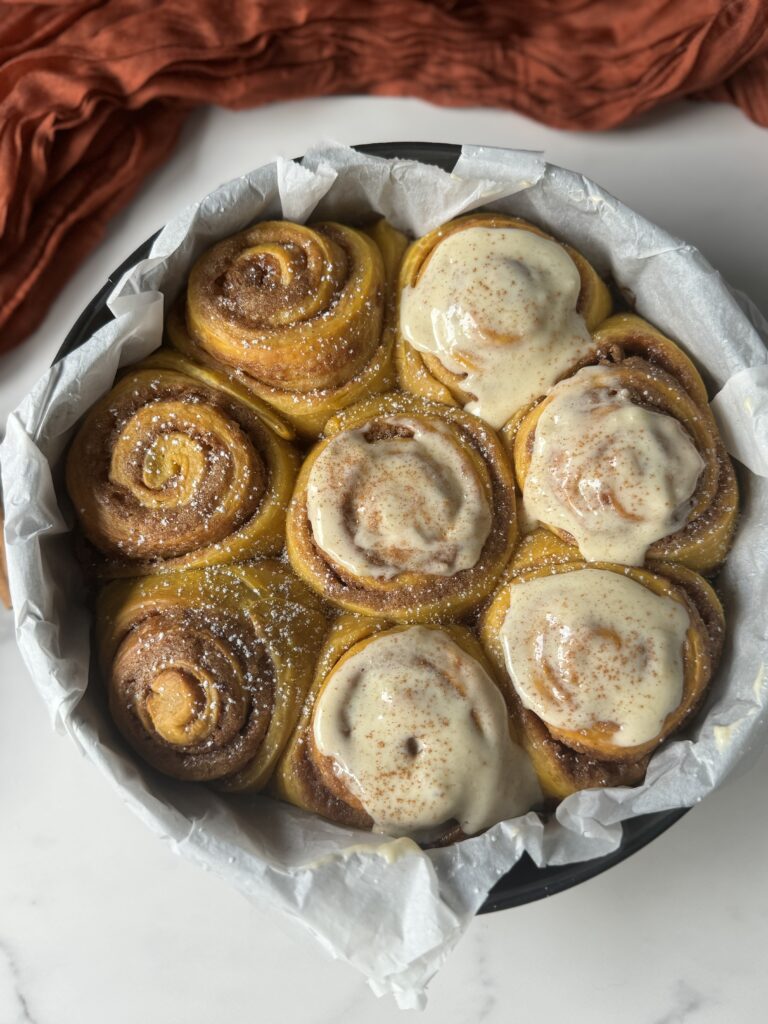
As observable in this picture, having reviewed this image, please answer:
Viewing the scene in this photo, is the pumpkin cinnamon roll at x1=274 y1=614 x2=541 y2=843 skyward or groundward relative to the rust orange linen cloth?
groundward

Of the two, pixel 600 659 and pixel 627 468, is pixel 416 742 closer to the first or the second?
pixel 600 659

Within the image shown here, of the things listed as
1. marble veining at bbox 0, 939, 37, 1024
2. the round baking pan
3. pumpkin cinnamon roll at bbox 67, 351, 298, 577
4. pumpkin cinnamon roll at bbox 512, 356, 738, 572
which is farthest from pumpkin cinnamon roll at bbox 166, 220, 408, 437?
marble veining at bbox 0, 939, 37, 1024

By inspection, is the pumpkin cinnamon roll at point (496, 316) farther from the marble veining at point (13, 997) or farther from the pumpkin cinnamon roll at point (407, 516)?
the marble veining at point (13, 997)

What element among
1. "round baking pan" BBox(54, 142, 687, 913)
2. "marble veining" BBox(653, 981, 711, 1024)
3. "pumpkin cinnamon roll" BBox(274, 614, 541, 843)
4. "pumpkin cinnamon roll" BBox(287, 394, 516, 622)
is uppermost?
"pumpkin cinnamon roll" BBox(287, 394, 516, 622)

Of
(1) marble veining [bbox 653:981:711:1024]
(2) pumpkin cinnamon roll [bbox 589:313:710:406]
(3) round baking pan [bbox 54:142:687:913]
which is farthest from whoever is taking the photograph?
(1) marble veining [bbox 653:981:711:1024]

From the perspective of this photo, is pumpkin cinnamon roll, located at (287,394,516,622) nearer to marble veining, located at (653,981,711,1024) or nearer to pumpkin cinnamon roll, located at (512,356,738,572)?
pumpkin cinnamon roll, located at (512,356,738,572)

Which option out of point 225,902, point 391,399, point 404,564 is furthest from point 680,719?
point 225,902

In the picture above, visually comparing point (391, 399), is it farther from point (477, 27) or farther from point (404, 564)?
point (477, 27)

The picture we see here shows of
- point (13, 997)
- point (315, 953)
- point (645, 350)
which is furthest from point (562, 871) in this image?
point (13, 997)
